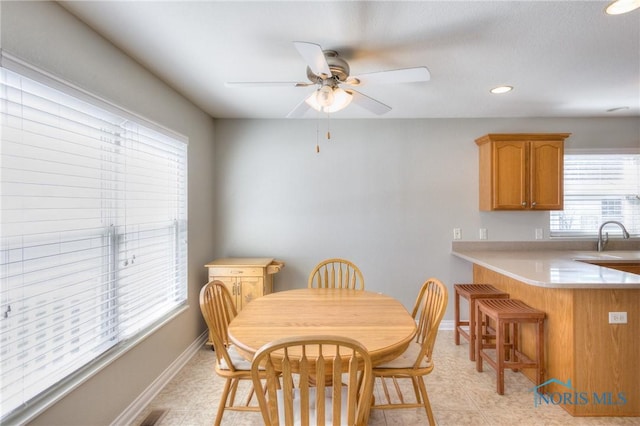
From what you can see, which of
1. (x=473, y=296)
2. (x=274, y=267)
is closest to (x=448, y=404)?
(x=473, y=296)

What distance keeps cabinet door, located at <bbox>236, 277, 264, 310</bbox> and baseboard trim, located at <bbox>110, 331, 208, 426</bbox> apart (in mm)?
584

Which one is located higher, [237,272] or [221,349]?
[237,272]

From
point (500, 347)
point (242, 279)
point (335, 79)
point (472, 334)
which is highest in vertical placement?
point (335, 79)

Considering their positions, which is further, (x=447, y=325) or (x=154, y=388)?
(x=447, y=325)

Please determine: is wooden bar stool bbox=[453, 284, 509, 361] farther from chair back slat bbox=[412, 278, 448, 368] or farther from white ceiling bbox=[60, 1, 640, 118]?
white ceiling bbox=[60, 1, 640, 118]

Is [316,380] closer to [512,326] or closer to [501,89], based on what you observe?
[512,326]

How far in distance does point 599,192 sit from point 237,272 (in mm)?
4138

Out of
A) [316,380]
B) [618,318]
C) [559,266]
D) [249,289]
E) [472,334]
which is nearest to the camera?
[316,380]

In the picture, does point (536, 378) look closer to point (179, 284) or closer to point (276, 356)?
point (276, 356)

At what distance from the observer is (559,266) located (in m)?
2.47

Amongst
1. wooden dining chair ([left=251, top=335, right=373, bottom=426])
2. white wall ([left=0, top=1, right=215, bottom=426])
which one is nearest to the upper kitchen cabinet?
wooden dining chair ([left=251, top=335, right=373, bottom=426])

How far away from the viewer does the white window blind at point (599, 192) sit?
3.44m

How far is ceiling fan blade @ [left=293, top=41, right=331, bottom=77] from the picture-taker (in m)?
1.38

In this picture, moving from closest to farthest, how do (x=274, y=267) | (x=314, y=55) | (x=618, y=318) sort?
(x=314, y=55)
(x=618, y=318)
(x=274, y=267)
